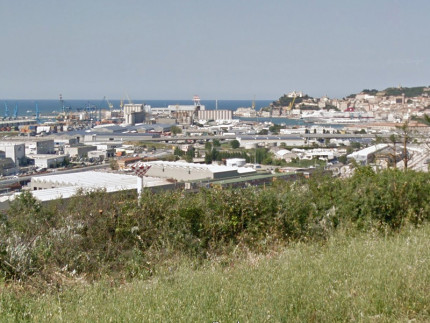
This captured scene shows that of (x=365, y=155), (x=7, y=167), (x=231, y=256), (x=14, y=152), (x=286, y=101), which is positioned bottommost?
(x=7, y=167)

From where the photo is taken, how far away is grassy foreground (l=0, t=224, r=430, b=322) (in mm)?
1214

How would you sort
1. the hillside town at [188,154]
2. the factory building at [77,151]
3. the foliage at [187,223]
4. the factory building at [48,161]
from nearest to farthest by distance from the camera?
the foliage at [187,223] → the hillside town at [188,154] → the factory building at [48,161] → the factory building at [77,151]

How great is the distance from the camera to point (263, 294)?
4.34 ft

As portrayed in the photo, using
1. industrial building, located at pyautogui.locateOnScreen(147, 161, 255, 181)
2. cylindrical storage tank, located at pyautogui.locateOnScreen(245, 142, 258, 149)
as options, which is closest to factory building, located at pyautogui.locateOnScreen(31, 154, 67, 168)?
industrial building, located at pyautogui.locateOnScreen(147, 161, 255, 181)

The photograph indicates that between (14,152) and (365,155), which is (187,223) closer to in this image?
(365,155)

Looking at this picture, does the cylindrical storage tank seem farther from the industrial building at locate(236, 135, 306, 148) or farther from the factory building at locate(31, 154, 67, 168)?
the factory building at locate(31, 154, 67, 168)

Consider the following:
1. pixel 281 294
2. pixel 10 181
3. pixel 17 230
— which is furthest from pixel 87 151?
pixel 281 294

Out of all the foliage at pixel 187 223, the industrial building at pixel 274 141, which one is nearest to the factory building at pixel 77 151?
the industrial building at pixel 274 141

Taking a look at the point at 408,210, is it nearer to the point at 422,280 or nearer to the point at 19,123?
the point at 422,280

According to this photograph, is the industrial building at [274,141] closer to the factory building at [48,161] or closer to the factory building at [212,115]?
the factory building at [48,161]

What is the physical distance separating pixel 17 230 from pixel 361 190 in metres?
1.62

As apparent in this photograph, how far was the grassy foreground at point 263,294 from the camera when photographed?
3.98 feet

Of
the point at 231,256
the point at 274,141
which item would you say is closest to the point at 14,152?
the point at 274,141

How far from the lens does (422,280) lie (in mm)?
1369
